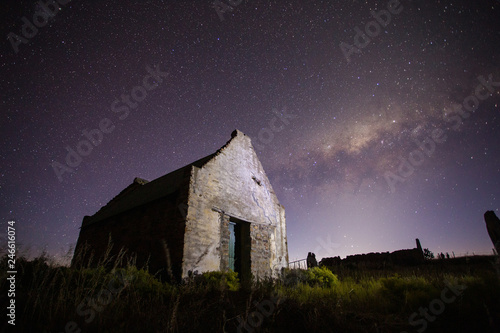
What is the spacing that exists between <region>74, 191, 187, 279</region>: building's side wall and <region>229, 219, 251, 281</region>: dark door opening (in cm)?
250

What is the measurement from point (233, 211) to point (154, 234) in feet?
9.65

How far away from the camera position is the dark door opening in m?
8.55

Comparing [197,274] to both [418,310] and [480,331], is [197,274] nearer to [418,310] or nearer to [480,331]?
[418,310]

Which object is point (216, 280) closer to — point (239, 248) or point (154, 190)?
point (239, 248)

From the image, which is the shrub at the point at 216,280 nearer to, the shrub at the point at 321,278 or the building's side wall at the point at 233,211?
the building's side wall at the point at 233,211

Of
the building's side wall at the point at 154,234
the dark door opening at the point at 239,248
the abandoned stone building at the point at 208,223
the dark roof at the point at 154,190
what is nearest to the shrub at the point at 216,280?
the abandoned stone building at the point at 208,223

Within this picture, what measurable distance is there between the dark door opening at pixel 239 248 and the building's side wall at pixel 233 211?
223mm

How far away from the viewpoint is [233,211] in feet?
28.8

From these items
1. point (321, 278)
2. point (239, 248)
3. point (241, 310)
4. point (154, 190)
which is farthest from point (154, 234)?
point (321, 278)

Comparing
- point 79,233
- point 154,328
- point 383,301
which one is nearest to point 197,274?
point 154,328

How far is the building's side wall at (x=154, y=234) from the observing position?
6.73 meters

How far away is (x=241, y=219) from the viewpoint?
9016 mm

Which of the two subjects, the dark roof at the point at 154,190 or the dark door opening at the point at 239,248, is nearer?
the dark roof at the point at 154,190

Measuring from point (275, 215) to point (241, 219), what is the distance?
2.72m
